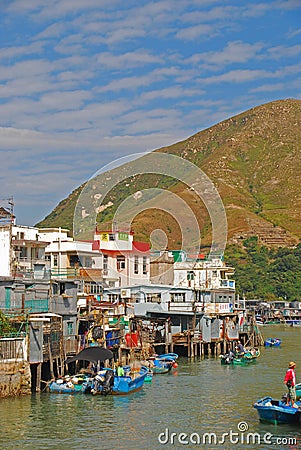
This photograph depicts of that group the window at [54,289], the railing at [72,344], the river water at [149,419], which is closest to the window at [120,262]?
the window at [54,289]

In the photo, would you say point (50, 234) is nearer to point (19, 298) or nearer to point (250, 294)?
point (19, 298)

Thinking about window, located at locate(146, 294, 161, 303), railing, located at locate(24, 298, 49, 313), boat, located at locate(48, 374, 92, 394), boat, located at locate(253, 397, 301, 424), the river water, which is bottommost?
the river water

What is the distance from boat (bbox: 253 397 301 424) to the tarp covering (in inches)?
568

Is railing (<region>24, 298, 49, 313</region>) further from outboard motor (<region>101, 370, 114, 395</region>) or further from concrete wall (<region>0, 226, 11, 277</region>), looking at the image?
outboard motor (<region>101, 370, 114, 395</region>)

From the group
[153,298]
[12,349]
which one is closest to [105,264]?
[153,298]

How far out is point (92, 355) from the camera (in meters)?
44.9

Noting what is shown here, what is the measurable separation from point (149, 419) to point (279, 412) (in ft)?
22.8

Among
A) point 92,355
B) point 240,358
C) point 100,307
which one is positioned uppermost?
point 100,307

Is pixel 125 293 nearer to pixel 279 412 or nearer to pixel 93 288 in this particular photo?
pixel 93 288

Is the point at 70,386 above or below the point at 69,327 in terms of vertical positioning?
below

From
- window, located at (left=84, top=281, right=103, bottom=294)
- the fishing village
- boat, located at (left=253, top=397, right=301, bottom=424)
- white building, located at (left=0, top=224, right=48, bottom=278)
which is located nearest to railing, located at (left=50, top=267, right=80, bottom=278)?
the fishing village

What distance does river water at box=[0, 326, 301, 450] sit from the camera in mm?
30688

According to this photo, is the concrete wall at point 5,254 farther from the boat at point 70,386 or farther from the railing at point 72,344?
the boat at point 70,386

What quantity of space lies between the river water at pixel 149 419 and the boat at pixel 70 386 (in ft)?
2.06
